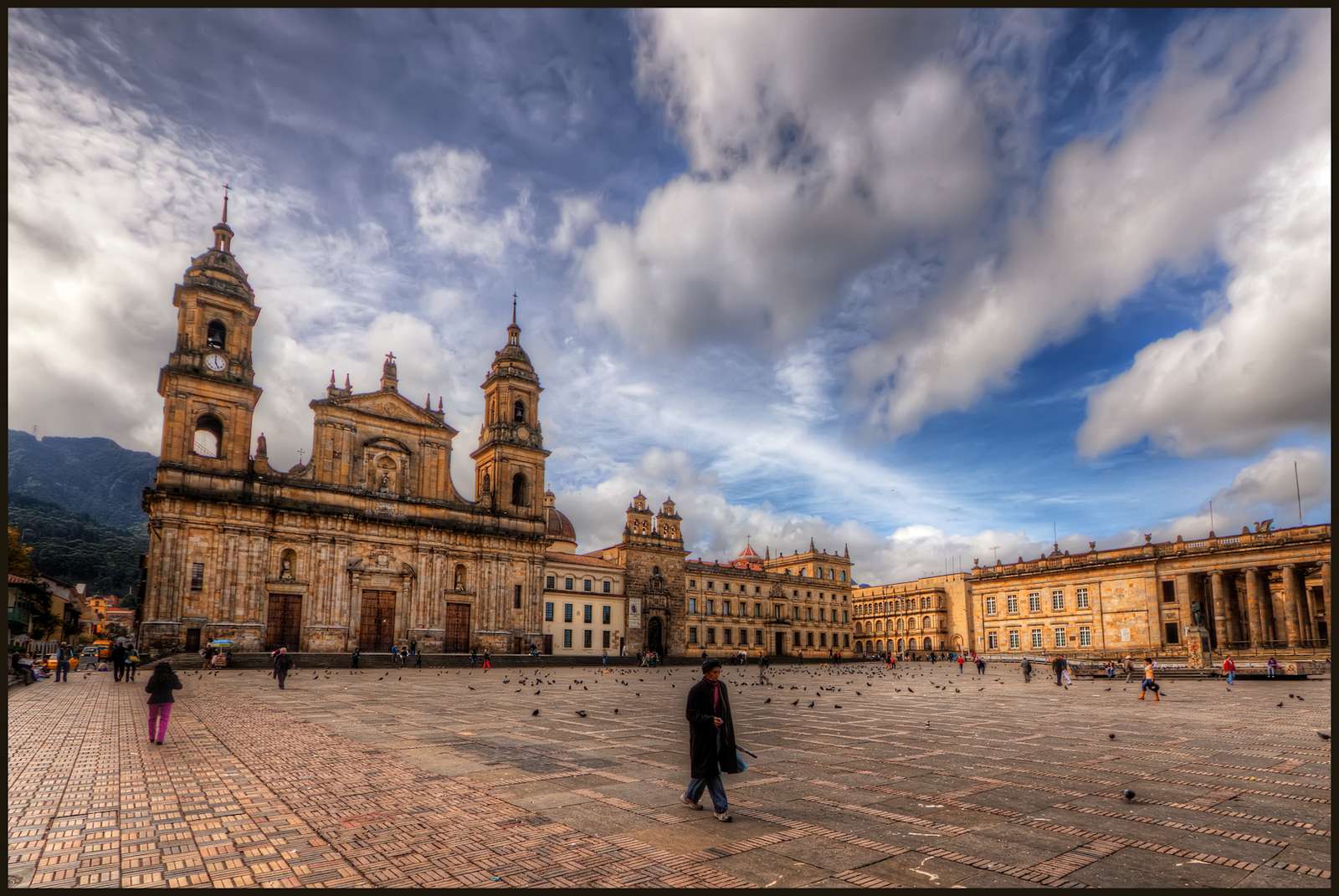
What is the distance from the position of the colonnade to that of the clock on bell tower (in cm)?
7009

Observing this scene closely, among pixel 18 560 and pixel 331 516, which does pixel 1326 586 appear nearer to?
pixel 331 516

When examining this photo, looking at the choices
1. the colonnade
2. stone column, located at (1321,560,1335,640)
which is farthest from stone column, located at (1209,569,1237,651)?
stone column, located at (1321,560,1335,640)

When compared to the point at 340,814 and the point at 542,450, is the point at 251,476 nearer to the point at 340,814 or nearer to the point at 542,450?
the point at 542,450

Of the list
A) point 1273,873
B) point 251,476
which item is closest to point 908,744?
point 1273,873

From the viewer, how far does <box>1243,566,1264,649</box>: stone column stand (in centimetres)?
5612

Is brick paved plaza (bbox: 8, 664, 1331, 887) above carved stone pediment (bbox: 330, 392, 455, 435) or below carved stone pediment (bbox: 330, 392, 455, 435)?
below

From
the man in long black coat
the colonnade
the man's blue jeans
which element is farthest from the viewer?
the colonnade

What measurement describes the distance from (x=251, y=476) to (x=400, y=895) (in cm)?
4870

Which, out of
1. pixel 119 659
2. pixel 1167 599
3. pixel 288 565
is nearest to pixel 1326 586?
pixel 1167 599

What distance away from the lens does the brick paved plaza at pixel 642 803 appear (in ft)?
20.1

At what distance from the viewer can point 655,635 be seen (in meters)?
70.7

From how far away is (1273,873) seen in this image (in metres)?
6.04

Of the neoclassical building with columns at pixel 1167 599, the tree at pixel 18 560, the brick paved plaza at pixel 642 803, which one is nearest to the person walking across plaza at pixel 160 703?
the brick paved plaza at pixel 642 803

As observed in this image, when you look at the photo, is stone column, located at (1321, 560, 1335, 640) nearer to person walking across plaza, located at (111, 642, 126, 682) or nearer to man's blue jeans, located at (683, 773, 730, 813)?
man's blue jeans, located at (683, 773, 730, 813)
